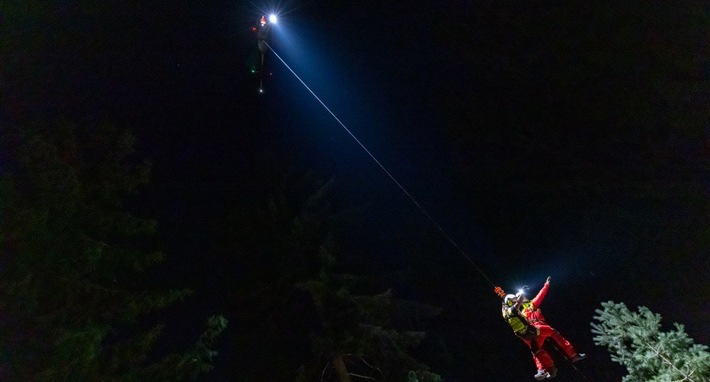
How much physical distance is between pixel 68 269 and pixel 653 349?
491 inches

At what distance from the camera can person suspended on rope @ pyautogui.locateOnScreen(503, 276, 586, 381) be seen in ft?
27.6

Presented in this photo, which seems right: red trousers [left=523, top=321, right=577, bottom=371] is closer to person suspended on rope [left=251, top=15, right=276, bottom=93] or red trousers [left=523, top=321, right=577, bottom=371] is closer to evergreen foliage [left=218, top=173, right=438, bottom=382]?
evergreen foliage [left=218, top=173, right=438, bottom=382]

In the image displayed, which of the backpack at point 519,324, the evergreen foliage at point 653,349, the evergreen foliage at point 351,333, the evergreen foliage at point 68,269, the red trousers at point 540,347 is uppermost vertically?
the evergreen foliage at point 68,269

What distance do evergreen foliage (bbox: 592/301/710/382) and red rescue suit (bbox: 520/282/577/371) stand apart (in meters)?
1.55

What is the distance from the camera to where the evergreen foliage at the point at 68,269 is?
29.7 ft

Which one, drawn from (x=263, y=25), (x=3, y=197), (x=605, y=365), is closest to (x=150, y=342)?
(x=3, y=197)

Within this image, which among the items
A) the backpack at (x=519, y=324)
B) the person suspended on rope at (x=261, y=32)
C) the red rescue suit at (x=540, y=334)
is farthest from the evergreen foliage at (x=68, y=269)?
the red rescue suit at (x=540, y=334)

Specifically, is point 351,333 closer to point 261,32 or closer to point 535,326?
point 535,326

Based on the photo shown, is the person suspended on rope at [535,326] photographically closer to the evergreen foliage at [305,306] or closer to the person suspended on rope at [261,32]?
the evergreen foliage at [305,306]

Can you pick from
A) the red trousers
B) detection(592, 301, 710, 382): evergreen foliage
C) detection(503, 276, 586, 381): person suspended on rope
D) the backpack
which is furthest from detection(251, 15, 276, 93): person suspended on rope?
detection(592, 301, 710, 382): evergreen foliage

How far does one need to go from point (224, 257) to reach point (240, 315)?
1.80 m

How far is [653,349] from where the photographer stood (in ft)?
28.9

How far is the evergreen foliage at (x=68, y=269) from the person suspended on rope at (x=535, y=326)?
24.2ft

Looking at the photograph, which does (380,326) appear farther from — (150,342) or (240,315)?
(150,342)
